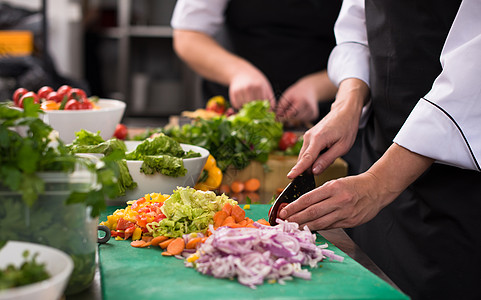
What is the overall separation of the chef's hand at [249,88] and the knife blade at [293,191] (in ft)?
3.61

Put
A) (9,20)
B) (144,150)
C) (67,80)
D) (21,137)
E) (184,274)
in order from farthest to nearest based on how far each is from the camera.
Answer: (9,20)
(67,80)
(144,150)
(184,274)
(21,137)

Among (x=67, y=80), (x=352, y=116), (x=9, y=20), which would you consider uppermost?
(x=352, y=116)

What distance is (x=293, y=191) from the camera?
1221 millimetres

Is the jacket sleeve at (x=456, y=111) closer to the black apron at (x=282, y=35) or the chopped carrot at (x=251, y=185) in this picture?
the chopped carrot at (x=251, y=185)

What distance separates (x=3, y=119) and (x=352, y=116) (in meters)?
0.93

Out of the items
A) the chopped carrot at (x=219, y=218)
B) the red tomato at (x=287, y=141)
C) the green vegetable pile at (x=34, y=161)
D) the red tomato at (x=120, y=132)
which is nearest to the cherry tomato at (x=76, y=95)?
the red tomato at (x=120, y=132)

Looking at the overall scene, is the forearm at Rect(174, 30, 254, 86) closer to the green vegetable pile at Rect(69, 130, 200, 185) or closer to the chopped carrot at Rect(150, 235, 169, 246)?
the green vegetable pile at Rect(69, 130, 200, 185)

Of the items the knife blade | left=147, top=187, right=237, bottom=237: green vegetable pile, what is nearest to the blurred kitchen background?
the knife blade

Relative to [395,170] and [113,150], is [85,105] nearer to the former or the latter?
[113,150]

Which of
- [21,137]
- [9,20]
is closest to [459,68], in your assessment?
[21,137]

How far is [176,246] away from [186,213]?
0.30 ft

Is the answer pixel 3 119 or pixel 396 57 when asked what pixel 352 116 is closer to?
pixel 396 57

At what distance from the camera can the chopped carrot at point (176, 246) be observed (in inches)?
38.4

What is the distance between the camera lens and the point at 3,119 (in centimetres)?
78
